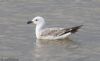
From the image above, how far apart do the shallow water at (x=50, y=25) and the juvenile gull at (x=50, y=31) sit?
0.61ft

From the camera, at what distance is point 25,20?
18.5 m

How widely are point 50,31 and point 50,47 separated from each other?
1322mm

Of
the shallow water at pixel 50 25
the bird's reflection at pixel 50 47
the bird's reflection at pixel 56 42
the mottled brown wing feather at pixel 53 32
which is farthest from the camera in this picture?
the mottled brown wing feather at pixel 53 32

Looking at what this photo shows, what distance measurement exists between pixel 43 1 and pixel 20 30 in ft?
10.7

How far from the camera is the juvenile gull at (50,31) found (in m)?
17.3

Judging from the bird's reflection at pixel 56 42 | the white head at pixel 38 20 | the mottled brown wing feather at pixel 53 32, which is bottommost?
the bird's reflection at pixel 56 42

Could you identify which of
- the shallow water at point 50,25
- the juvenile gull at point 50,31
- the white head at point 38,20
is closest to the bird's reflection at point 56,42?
the shallow water at point 50,25

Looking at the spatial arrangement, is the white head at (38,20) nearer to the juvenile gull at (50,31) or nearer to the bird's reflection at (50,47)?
the juvenile gull at (50,31)

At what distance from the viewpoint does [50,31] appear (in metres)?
17.5

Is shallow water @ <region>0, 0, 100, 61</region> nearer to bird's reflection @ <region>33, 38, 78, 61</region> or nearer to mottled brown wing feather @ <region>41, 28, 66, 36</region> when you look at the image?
bird's reflection @ <region>33, 38, 78, 61</region>

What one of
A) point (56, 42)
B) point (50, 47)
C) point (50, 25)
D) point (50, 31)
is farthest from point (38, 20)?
point (50, 47)

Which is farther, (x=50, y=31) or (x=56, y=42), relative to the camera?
(x=50, y=31)

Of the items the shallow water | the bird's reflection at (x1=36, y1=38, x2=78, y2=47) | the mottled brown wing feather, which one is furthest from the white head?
the bird's reflection at (x1=36, y1=38, x2=78, y2=47)

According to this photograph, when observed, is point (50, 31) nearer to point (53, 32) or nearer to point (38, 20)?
point (53, 32)
